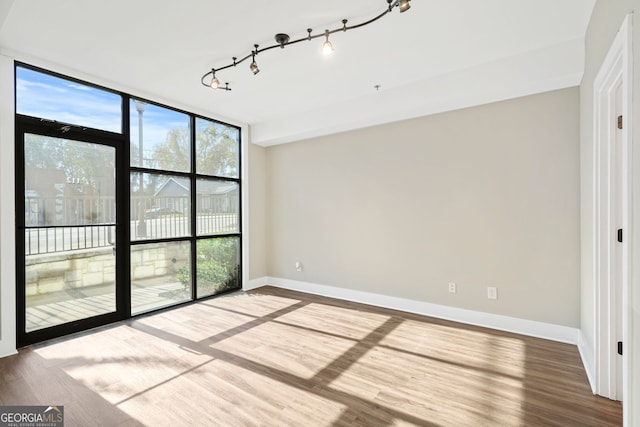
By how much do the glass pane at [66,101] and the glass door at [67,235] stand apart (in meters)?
0.22

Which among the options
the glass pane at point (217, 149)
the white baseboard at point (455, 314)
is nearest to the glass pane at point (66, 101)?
the glass pane at point (217, 149)

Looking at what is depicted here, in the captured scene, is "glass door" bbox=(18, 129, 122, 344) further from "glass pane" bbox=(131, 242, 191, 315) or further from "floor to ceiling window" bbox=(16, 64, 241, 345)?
"glass pane" bbox=(131, 242, 191, 315)

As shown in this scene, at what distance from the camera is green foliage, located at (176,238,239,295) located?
4506mm

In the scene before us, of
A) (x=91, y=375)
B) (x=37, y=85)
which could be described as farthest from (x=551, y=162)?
(x=37, y=85)

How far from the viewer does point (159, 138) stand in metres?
4.09

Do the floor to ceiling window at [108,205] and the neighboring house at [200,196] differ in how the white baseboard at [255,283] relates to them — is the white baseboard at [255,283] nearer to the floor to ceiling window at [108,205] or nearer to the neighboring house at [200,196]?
the floor to ceiling window at [108,205]

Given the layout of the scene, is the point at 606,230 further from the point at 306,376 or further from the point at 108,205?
the point at 108,205

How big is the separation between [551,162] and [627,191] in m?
1.83

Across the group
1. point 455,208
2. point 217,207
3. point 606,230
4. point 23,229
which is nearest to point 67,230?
point 23,229

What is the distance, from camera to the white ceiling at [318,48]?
228 centimetres

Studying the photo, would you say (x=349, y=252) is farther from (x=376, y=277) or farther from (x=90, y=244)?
(x=90, y=244)

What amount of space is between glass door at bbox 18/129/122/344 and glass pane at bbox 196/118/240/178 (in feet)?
3.84

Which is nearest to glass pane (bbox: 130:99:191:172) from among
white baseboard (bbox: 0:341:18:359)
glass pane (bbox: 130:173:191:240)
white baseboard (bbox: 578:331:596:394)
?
glass pane (bbox: 130:173:191:240)

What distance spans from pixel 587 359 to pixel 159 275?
4502 millimetres
